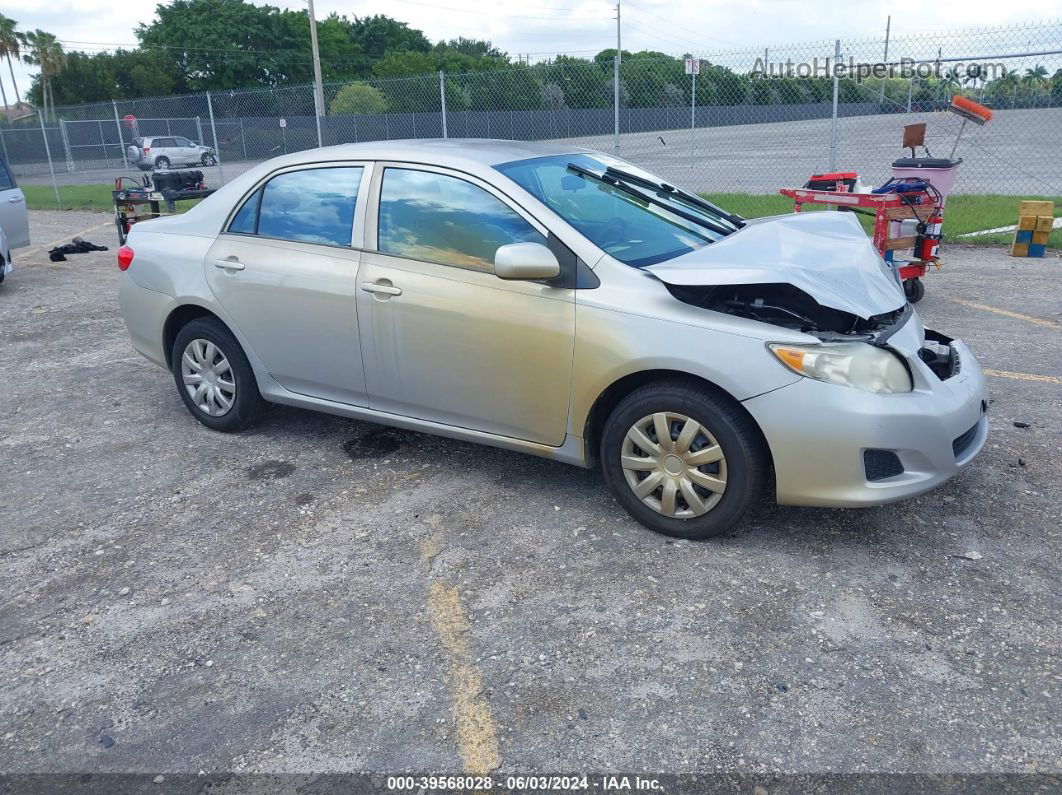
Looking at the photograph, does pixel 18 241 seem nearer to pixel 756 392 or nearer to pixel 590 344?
pixel 590 344

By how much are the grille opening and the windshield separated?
1.26 m

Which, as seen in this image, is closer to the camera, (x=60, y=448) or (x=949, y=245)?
(x=60, y=448)

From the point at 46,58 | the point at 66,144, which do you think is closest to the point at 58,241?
the point at 66,144

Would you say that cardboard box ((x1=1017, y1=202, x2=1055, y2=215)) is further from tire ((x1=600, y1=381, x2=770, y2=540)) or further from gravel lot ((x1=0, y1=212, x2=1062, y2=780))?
tire ((x1=600, y1=381, x2=770, y2=540))

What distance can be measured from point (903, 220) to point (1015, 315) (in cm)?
120

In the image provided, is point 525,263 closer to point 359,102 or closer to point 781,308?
point 781,308

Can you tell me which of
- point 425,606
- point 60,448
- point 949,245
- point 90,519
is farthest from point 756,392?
point 949,245

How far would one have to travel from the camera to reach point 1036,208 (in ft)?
31.9

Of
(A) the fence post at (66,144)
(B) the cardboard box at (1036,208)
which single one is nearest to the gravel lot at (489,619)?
(B) the cardboard box at (1036,208)

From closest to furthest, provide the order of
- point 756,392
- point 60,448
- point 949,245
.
Result: 1. point 756,392
2. point 60,448
3. point 949,245

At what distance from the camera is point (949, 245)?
10.7 m

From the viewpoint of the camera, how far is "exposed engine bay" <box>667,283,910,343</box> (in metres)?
3.69

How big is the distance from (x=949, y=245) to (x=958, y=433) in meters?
8.13

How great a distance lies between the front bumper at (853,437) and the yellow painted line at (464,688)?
4.57 feet
